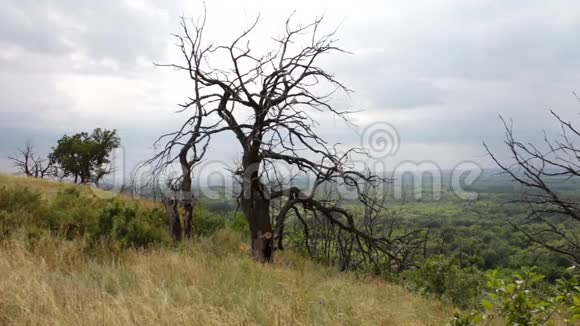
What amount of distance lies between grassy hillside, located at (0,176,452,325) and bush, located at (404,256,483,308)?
1.64m

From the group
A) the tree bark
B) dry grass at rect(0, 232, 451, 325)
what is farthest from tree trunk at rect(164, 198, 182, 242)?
dry grass at rect(0, 232, 451, 325)

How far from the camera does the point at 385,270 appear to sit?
11781 mm

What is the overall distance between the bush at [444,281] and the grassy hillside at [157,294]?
64.6 inches

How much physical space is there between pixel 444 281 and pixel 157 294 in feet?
21.5

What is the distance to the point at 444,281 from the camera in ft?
29.4

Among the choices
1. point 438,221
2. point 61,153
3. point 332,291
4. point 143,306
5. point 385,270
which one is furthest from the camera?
point 438,221

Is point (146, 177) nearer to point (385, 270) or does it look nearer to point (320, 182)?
point (320, 182)

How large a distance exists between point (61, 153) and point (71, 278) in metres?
29.0

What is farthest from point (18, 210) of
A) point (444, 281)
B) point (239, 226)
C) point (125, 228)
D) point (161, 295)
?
point (444, 281)

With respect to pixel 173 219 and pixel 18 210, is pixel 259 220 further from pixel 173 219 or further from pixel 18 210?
pixel 18 210

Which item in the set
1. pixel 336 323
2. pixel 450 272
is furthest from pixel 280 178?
pixel 336 323

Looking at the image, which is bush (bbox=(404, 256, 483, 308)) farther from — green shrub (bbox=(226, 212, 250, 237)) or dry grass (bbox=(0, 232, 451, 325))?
green shrub (bbox=(226, 212, 250, 237))

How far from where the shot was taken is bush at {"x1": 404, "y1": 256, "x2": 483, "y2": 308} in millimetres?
8469

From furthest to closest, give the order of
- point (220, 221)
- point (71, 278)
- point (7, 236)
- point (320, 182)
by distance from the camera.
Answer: point (220, 221) → point (320, 182) → point (7, 236) → point (71, 278)
